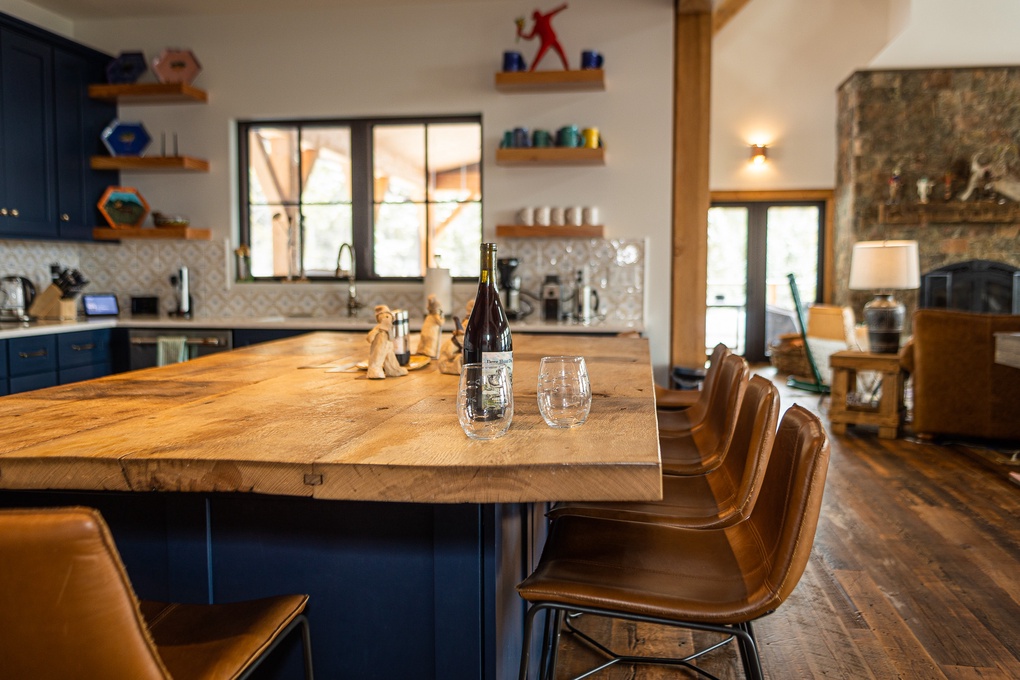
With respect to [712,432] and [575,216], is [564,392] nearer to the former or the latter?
[712,432]

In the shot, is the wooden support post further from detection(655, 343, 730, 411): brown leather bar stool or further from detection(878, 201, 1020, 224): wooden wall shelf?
detection(878, 201, 1020, 224): wooden wall shelf

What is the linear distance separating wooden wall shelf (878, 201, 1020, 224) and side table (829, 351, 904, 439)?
3.68 meters

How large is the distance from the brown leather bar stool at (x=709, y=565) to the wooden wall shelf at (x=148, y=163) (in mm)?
4316

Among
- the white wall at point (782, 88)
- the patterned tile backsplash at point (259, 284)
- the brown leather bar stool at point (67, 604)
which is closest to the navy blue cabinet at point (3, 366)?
the patterned tile backsplash at point (259, 284)

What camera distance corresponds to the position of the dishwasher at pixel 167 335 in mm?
4832

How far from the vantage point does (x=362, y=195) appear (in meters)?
5.37

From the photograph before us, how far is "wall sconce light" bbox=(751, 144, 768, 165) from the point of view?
961 centimetres

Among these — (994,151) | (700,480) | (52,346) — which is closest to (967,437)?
(700,480)

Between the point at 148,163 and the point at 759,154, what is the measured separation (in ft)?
22.6

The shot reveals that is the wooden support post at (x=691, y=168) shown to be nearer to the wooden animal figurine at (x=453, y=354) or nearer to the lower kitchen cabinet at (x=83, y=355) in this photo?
the wooden animal figurine at (x=453, y=354)

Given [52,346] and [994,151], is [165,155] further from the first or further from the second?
[994,151]

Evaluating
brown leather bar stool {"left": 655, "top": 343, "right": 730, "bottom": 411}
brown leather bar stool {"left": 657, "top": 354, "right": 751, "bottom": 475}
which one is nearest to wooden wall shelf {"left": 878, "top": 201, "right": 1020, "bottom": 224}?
brown leather bar stool {"left": 655, "top": 343, "right": 730, "bottom": 411}

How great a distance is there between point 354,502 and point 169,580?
41 cm

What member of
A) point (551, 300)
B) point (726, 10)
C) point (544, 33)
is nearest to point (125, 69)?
point (544, 33)
